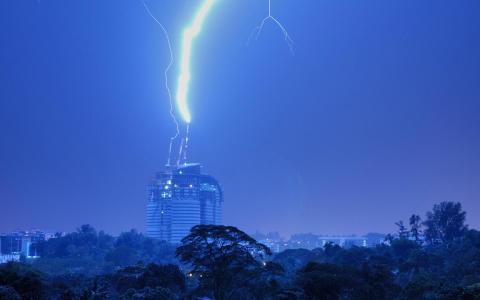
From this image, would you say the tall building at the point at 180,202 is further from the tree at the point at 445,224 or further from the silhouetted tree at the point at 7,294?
the silhouetted tree at the point at 7,294

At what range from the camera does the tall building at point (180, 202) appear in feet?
561

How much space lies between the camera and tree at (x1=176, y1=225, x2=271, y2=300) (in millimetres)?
40812

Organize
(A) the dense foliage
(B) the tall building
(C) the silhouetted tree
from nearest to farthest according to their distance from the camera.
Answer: (C) the silhouetted tree, (A) the dense foliage, (B) the tall building

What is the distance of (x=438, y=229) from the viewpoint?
9450 cm

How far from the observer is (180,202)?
173750mm

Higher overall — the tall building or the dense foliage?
the tall building

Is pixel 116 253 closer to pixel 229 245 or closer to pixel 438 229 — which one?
pixel 438 229

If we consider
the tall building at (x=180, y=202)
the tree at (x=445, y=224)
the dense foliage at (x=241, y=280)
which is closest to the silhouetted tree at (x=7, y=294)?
the dense foliage at (x=241, y=280)

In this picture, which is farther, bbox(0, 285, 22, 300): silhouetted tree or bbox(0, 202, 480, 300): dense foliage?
bbox(0, 202, 480, 300): dense foliage

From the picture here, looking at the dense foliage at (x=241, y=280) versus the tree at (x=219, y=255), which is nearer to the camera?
the dense foliage at (x=241, y=280)

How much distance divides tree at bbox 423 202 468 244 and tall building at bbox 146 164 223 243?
85.1 m

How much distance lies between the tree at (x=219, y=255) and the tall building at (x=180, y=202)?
412 ft

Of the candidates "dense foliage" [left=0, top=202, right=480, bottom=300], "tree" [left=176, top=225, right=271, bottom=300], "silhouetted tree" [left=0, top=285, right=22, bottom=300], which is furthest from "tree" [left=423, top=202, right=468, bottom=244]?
"silhouetted tree" [left=0, top=285, right=22, bottom=300]

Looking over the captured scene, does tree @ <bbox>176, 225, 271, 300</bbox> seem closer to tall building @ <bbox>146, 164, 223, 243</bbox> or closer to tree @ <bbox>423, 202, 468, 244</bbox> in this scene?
tree @ <bbox>423, 202, 468, 244</bbox>
